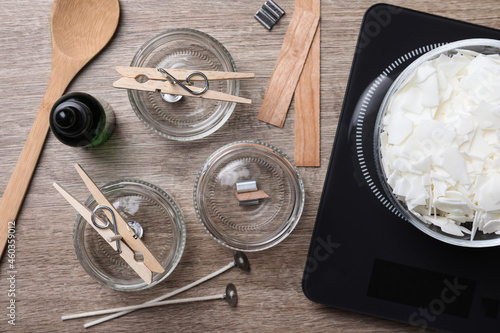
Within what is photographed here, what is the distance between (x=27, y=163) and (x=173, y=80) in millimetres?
340

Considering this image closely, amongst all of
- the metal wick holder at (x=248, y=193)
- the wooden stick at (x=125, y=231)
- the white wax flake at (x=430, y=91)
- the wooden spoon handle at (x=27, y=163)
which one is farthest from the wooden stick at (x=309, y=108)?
the wooden spoon handle at (x=27, y=163)

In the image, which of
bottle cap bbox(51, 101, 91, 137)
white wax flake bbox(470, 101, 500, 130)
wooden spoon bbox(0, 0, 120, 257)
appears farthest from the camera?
wooden spoon bbox(0, 0, 120, 257)

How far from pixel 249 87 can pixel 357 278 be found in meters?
0.42

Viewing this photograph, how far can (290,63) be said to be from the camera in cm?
82

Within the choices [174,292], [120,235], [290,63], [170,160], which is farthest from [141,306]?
[290,63]

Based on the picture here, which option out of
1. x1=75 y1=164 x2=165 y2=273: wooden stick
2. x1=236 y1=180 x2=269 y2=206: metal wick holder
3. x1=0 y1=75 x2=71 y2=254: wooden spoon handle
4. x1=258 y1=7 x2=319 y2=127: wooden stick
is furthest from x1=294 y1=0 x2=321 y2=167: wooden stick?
x1=0 y1=75 x2=71 y2=254: wooden spoon handle

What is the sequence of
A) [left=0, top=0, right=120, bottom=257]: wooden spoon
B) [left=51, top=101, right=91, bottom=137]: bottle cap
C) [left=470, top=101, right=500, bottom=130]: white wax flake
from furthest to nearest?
[left=0, top=0, right=120, bottom=257]: wooden spoon, [left=51, top=101, right=91, bottom=137]: bottle cap, [left=470, top=101, right=500, bottom=130]: white wax flake

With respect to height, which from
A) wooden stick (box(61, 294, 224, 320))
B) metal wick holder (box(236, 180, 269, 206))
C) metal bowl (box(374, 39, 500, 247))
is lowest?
wooden stick (box(61, 294, 224, 320))

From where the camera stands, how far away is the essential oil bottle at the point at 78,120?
0.71m

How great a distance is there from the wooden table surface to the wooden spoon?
0.06ft

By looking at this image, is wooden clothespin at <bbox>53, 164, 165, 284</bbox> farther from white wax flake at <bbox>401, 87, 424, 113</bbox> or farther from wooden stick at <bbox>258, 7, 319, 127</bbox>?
white wax flake at <bbox>401, 87, 424, 113</bbox>

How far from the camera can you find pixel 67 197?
75cm

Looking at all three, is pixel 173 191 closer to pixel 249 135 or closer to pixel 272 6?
pixel 249 135

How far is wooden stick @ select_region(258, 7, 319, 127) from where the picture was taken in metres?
0.81
